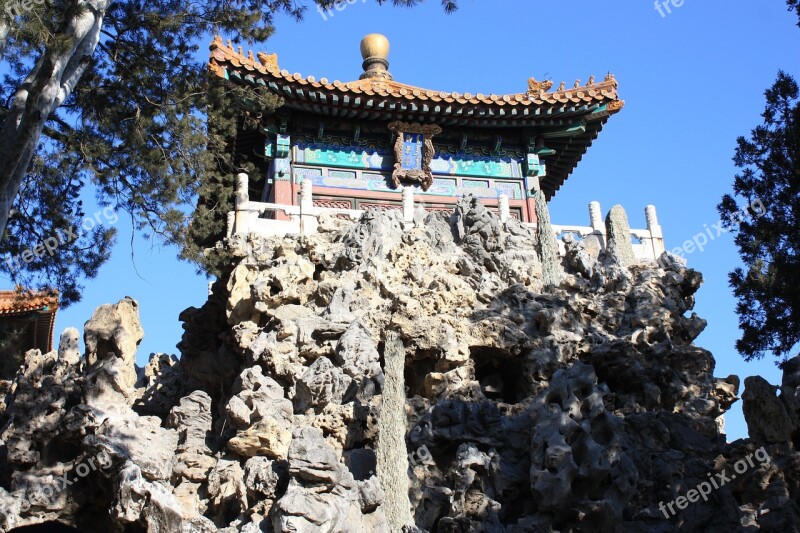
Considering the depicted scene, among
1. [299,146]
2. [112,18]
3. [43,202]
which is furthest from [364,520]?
[299,146]

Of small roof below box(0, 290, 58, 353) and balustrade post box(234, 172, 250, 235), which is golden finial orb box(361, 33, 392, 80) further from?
small roof below box(0, 290, 58, 353)

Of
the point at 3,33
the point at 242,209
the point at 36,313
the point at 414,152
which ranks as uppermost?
the point at 414,152

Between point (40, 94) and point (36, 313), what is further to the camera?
point (36, 313)

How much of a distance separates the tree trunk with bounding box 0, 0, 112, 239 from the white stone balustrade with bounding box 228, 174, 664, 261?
5572mm

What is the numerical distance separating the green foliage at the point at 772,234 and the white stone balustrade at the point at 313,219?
18.8 ft

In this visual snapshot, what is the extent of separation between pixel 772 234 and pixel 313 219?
7.17 meters

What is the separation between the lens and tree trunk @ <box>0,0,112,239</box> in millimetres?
7207

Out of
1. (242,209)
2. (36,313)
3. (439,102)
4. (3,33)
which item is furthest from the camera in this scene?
(36,313)

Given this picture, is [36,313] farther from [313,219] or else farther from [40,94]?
[40,94]

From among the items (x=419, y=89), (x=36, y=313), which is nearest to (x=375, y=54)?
(x=419, y=89)

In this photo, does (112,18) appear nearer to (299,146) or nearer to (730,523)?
(299,146)

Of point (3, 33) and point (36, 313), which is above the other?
point (36, 313)

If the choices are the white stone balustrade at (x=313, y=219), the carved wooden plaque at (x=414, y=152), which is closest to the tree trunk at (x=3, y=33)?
the white stone balustrade at (x=313, y=219)

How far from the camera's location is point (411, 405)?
11438 millimetres
